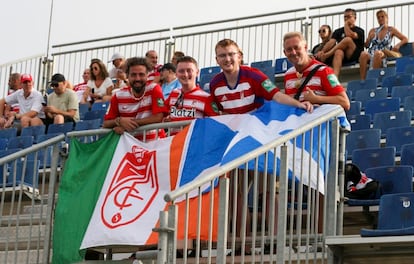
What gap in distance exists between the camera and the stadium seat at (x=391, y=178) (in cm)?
895

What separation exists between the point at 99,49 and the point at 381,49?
641cm

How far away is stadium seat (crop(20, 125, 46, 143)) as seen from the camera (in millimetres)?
14242

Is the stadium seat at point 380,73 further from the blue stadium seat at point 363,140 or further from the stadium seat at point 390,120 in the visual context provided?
the blue stadium seat at point 363,140

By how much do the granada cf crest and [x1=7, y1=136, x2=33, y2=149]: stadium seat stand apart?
210 inches

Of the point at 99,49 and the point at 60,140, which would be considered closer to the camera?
the point at 60,140

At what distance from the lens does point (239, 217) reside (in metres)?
7.69

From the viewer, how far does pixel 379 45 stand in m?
14.8

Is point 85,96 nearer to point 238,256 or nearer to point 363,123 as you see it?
point 363,123

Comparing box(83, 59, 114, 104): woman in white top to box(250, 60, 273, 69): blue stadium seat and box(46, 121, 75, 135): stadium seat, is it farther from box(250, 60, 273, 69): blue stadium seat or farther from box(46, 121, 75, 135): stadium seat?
box(250, 60, 273, 69): blue stadium seat

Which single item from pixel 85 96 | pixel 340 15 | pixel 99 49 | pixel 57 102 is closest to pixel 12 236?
pixel 57 102

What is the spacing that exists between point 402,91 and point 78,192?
5.42 m

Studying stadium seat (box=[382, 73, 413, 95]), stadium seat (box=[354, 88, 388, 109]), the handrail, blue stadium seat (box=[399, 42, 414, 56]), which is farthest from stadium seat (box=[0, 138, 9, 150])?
the handrail

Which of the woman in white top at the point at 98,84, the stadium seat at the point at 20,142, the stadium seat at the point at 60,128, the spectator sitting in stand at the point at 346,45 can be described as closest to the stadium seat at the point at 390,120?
the spectator sitting in stand at the point at 346,45

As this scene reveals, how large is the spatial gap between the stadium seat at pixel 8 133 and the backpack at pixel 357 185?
7.10 meters
